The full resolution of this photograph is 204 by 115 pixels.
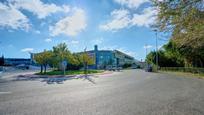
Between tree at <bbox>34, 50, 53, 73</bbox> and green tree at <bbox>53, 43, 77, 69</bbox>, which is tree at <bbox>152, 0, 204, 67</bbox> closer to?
tree at <bbox>34, 50, 53, 73</bbox>

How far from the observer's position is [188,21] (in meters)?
8.37

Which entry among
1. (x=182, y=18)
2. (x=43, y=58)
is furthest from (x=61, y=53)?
(x=182, y=18)

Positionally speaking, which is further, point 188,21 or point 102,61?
point 102,61

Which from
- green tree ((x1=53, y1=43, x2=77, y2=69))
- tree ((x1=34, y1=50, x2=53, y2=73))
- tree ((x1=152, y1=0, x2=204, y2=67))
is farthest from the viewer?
green tree ((x1=53, y1=43, x2=77, y2=69))

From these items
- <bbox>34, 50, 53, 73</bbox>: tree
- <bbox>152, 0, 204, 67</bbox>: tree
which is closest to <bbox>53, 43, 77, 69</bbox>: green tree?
<bbox>34, 50, 53, 73</bbox>: tree

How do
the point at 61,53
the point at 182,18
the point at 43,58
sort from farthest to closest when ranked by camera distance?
the point at 61,53 → the point at 43,58 → the point at 182,18

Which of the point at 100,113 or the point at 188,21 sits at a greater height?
the point at 188,21

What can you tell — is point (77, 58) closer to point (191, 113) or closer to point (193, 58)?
point (193, 58)

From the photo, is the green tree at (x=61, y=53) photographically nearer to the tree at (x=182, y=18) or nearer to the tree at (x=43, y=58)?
the tree at (x=43, y=58)

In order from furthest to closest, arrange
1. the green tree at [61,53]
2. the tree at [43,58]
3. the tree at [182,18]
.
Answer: the green tree at [61,53], the tree at [43,58], the tree at [182,18]

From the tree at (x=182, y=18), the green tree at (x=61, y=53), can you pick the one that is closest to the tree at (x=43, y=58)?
the green tree at (x=61, y=53)

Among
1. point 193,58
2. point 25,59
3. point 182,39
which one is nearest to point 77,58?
point 193,58

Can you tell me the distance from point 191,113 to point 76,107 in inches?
166

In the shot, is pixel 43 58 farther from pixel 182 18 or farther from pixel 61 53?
pixel 182 18
